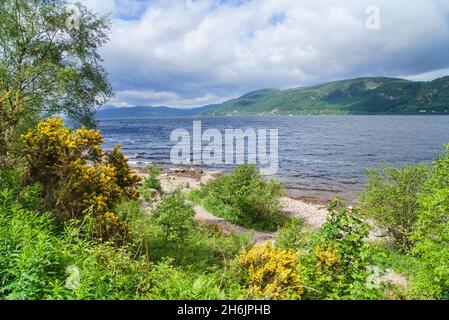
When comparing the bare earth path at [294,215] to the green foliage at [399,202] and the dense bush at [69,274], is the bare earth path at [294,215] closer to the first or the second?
the green foliage at [399,202]

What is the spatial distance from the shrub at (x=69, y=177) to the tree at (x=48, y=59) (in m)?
3.30

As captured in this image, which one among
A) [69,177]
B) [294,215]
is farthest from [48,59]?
[294,215]

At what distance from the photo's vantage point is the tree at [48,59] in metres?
12.9

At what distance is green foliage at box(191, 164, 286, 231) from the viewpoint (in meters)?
23.4

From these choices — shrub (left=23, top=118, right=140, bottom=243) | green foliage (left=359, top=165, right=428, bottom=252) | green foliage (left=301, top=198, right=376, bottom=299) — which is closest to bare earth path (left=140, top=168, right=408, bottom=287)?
green foliage (left=359, top=165, right=428, bottom=252)

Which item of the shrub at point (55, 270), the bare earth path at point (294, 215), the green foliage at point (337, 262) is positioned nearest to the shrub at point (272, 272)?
the green foliage at point (337, 262)

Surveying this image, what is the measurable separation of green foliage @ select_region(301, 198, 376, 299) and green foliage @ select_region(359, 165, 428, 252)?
10401 mm

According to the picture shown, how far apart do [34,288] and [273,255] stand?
5723mm

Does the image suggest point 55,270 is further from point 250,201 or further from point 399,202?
point 250,201

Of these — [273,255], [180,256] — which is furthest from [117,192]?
[273,255]

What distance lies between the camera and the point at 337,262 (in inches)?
326

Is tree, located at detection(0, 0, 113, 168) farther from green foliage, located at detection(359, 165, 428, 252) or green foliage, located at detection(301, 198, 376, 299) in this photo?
green foliage, located at detection(359, 165, 428, 252)

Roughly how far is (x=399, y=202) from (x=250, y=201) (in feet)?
31.9
